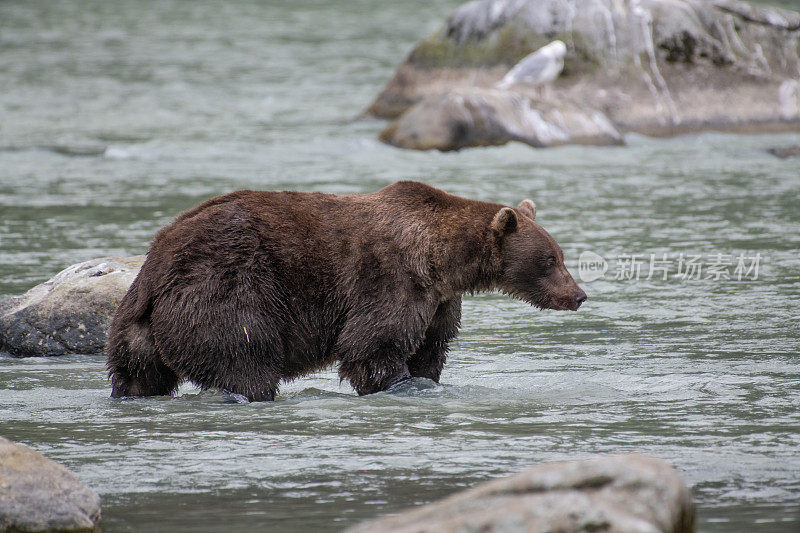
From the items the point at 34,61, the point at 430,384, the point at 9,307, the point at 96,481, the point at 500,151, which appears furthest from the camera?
the point at 34,61

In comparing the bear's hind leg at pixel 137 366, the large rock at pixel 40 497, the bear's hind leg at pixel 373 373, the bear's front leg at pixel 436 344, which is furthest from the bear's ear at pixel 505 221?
the large rock at pixel 40 497

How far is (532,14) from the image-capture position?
20875 mm

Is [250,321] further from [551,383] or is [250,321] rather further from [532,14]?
[532,14]

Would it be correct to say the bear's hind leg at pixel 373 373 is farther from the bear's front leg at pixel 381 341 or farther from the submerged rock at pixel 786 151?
the submerged rock at pixel 786 151

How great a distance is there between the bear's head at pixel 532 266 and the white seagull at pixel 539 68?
1196cm

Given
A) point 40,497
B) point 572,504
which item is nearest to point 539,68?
point 40,497

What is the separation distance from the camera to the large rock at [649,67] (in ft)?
63.7

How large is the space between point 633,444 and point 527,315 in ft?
13.3

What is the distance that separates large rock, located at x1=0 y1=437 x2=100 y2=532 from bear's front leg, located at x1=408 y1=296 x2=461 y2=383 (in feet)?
9.62

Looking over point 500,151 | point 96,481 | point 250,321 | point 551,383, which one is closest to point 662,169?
point 500,151

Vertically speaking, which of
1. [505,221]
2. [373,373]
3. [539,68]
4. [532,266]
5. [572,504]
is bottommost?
[373,373]

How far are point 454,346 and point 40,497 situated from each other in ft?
15.2

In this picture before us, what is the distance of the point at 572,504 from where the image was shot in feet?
13.6

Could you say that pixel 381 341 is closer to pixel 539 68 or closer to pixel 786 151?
pixel 786 151
